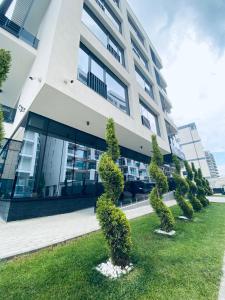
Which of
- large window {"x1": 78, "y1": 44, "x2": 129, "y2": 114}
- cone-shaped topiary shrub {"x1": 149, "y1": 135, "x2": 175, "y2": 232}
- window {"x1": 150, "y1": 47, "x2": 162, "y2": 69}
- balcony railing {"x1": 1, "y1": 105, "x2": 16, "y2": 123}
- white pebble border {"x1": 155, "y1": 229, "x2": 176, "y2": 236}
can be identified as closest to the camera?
white pebble border {"x1": 155, "y1": 229, "x2": 176, "y2": 236}

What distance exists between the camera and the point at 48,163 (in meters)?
8.66

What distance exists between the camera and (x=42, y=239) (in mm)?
4699

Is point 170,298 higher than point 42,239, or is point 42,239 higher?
point 42,239

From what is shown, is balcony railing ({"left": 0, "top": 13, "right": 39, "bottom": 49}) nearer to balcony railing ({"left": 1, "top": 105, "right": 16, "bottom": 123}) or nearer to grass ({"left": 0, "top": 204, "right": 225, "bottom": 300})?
balcony railing ({"left": 1, "top": 105, "right": 16, "bottom": 123})

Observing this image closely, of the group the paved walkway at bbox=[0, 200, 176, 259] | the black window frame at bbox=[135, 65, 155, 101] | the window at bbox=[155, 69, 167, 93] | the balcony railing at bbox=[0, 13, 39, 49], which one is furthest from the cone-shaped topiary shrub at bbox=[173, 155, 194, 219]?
the window at bbox=[155, 69, 167, 93]

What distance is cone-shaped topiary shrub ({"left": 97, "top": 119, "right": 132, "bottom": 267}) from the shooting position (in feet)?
11.1

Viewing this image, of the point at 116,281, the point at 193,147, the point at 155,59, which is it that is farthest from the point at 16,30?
the point at 193,147

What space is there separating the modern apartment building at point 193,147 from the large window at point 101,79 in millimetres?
45715

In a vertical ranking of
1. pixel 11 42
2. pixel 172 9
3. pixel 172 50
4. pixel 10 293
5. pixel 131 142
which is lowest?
pixel 10 293

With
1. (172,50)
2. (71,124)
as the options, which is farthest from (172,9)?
(71,124)

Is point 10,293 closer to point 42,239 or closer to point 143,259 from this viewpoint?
point 42,239

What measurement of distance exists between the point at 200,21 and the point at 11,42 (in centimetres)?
951

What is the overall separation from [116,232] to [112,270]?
0.70 metres

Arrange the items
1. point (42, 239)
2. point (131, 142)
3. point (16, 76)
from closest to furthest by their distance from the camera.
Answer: point (42, 239) → point (16, 76) → point (131, 142)
